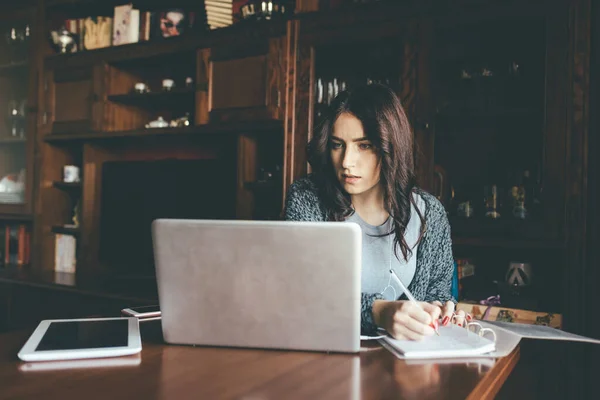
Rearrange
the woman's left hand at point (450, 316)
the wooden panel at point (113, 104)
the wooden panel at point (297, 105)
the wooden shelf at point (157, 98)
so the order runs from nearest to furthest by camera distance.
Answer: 1. the woman's left hand at point (450, 316)
2. the wooden panel at point (297, 105)
3. the wooden shelf at point (157, 98)
4. the wooden panel at point (113, 104)

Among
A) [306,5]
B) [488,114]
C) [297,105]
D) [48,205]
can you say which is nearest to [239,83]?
[297,105]

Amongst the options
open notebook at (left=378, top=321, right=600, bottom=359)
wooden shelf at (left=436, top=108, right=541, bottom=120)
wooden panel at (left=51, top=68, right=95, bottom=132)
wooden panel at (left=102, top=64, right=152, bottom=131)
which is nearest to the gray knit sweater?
open notebook at (left=378, top=321, right=600, bottom=359)

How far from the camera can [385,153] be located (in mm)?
1577

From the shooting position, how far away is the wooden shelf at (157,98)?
3049mm

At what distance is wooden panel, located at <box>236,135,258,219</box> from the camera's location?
2730 millimetres

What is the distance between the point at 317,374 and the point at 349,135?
85 cm

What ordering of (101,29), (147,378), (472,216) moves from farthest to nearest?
(101,29), (472,216), (147,378)

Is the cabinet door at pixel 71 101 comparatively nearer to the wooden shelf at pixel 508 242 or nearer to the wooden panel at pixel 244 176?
the wooden panel at pixel 244 176

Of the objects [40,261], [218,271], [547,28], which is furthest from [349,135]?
[40,261]

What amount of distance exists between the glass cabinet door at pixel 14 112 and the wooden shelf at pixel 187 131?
0.28 metres

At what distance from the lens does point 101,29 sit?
3301 mm

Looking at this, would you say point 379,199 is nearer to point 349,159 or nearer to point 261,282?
point 349,159

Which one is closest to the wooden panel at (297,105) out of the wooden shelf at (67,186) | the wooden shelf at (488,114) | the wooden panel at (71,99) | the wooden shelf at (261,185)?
the wooden shelf at (261,185)

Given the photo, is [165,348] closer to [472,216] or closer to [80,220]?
[472,216]
